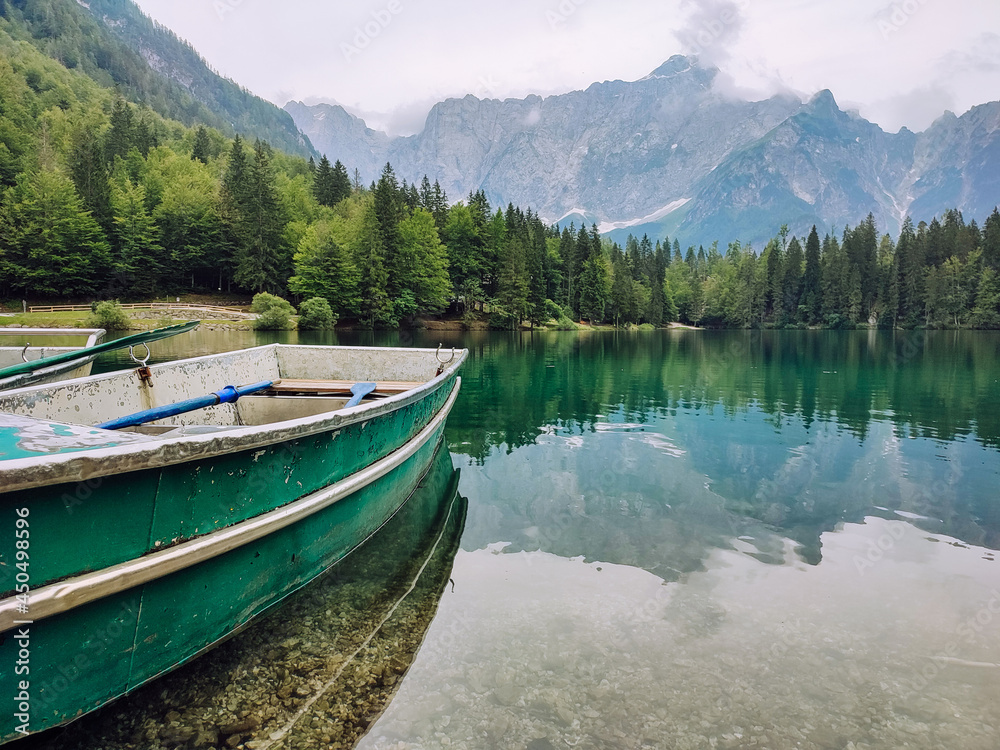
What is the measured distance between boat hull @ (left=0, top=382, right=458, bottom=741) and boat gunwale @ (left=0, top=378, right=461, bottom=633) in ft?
0.27

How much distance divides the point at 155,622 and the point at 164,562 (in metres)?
0.45

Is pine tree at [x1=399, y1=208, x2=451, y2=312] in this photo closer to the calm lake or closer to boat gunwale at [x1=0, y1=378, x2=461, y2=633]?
the calm lake

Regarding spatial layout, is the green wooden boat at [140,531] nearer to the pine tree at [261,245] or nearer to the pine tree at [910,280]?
the pine tree at [261,245]

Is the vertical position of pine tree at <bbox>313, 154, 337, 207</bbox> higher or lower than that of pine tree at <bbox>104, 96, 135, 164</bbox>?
lower

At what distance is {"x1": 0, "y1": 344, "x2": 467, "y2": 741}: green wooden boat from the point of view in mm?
2824

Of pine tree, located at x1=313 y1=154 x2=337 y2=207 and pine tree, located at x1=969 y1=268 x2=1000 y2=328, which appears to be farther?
pine tree, located at x1=969 y1=268 x2=1000 y2=328

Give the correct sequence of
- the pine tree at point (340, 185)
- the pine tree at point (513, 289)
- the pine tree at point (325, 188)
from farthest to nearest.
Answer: the pine tree at point (340, 185) → the pine tree at point (325, 188) → the pine tree at point (513, 289)

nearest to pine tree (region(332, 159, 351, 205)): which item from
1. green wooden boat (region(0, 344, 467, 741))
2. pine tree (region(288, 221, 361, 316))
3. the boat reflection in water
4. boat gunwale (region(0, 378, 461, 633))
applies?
pine tree (region(288, 221, 361, 316))

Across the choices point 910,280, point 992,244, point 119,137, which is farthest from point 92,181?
point 992,244

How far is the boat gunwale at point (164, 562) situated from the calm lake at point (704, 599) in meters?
1.01

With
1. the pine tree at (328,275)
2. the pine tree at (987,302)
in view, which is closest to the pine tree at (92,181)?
the pine tree at (328,275)

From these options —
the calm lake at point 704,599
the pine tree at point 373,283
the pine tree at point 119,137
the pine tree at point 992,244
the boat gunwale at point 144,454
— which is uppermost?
the pine tree at point 119,137

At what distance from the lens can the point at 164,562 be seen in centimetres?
337

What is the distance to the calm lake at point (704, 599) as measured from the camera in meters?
3.80
